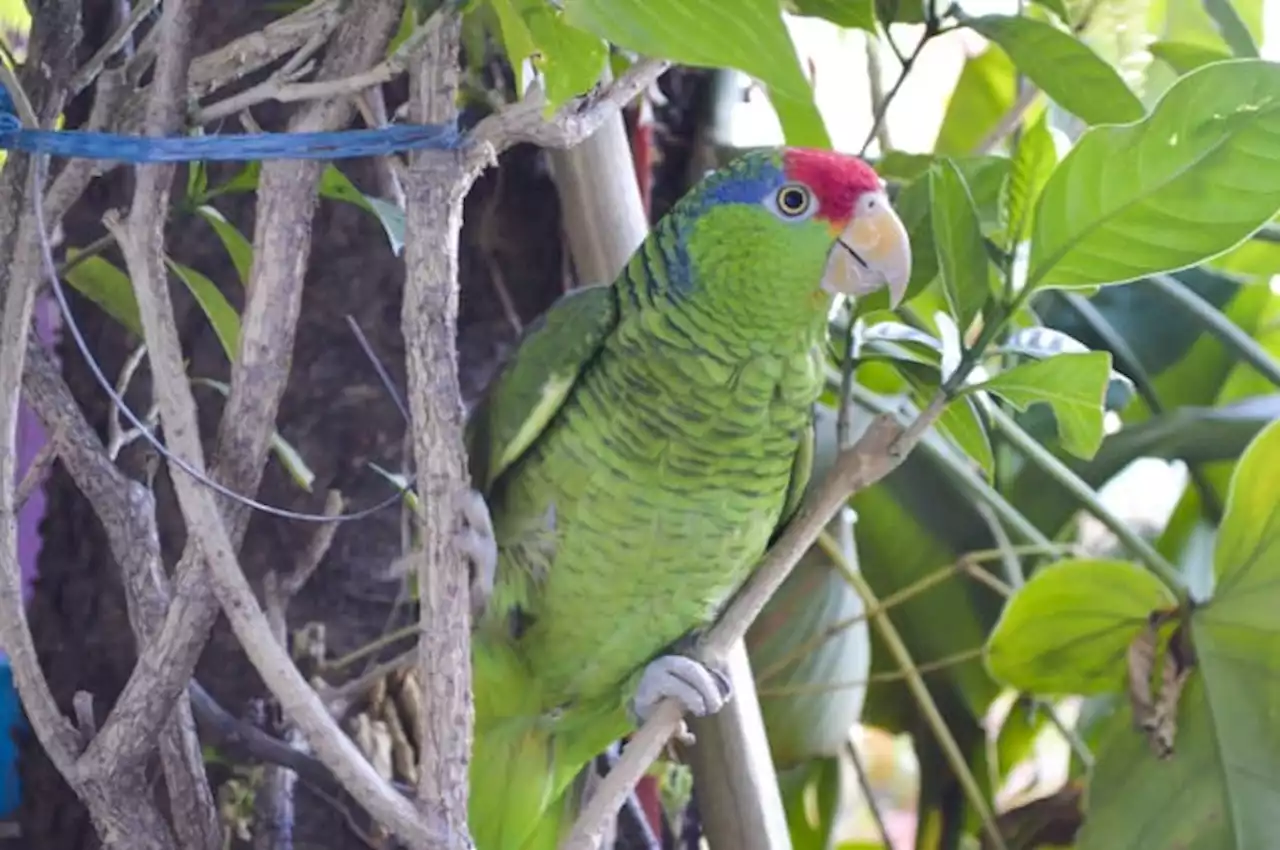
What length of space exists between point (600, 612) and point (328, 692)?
0.16 metres

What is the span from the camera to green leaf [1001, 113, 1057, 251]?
58 cm

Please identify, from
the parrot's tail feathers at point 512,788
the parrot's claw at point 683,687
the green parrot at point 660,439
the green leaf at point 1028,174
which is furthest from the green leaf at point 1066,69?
the parrot's tail feathers at point 512,788

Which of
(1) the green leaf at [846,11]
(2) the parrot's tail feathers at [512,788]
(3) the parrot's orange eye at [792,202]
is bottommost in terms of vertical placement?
(2) the parrot's tail feathers at [512,788]

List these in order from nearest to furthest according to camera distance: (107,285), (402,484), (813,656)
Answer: (107,285) → (402,484) → (813,656)

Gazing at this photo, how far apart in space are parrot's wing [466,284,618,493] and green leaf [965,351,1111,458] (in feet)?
0.64

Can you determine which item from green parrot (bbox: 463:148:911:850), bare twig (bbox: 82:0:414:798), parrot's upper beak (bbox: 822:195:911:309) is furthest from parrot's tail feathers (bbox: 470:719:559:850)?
parrot's upper beak (bbox: 822:195:911:309)

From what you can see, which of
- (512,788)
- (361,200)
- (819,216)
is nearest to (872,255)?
(819,216)

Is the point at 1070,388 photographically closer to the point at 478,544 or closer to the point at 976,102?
the point at 478,544

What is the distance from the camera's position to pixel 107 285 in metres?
0.57

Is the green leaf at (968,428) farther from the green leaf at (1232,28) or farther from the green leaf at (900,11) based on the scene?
the green leaf at (1232,28)

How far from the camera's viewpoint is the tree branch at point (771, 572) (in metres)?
0.53

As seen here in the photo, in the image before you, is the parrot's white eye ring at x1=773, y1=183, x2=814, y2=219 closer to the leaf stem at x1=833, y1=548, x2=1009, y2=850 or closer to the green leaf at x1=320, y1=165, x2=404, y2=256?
the green leaf at x1=320, y1=165, x2=404, y2=256

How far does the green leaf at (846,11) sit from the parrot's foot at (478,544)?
299 mm

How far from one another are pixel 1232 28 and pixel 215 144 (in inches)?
27.3
